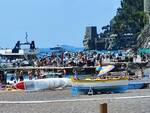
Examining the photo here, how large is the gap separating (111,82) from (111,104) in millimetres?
7747

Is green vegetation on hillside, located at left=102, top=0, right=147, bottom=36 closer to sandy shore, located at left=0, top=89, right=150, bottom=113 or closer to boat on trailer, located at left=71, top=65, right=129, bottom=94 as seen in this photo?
boat on trailer, located at left=71, top=65, right=129, bottom=94

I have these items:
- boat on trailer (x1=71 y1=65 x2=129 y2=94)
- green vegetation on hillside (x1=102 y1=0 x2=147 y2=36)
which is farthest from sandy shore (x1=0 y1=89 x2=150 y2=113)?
green vegetation on hillside (x1=102 y1=0 x2=147 y2=36)

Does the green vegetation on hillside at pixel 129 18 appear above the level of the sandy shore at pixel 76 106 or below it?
above

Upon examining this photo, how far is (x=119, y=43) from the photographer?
147 metres

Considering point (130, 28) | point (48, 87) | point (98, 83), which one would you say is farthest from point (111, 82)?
point (130, 28)

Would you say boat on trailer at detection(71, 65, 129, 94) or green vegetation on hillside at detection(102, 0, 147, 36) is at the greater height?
green vegetation on hillside at detection(102, 0, 147, 36)

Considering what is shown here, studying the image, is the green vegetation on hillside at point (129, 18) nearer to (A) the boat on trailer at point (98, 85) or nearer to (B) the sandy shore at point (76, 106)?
(A) the boat on trailer at point (98, 85)

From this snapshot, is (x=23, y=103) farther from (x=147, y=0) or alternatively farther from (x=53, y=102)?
(x=147, y=0)

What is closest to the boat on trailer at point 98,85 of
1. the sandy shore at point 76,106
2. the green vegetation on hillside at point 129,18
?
the sandy shore at point 76,106

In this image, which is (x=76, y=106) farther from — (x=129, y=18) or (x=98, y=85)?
(x=129, y=18)

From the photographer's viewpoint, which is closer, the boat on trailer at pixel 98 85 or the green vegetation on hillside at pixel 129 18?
the boat on trailer at pixel 98 85

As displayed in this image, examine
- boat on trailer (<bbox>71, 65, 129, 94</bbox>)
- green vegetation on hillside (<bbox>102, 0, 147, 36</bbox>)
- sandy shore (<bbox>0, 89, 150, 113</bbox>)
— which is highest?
green vegetation on hillside (<bbox>102, 0, 147, 36</bbox>)

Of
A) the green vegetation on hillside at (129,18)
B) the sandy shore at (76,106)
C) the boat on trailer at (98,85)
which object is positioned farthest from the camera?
the green vegetation on hillside at (129,18)

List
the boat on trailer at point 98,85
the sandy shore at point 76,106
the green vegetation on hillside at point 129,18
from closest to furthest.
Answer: the sandy shore at point 76,106 < the boat on trailer at point 98,85 < the green vegetation on hillside at point 129,18
